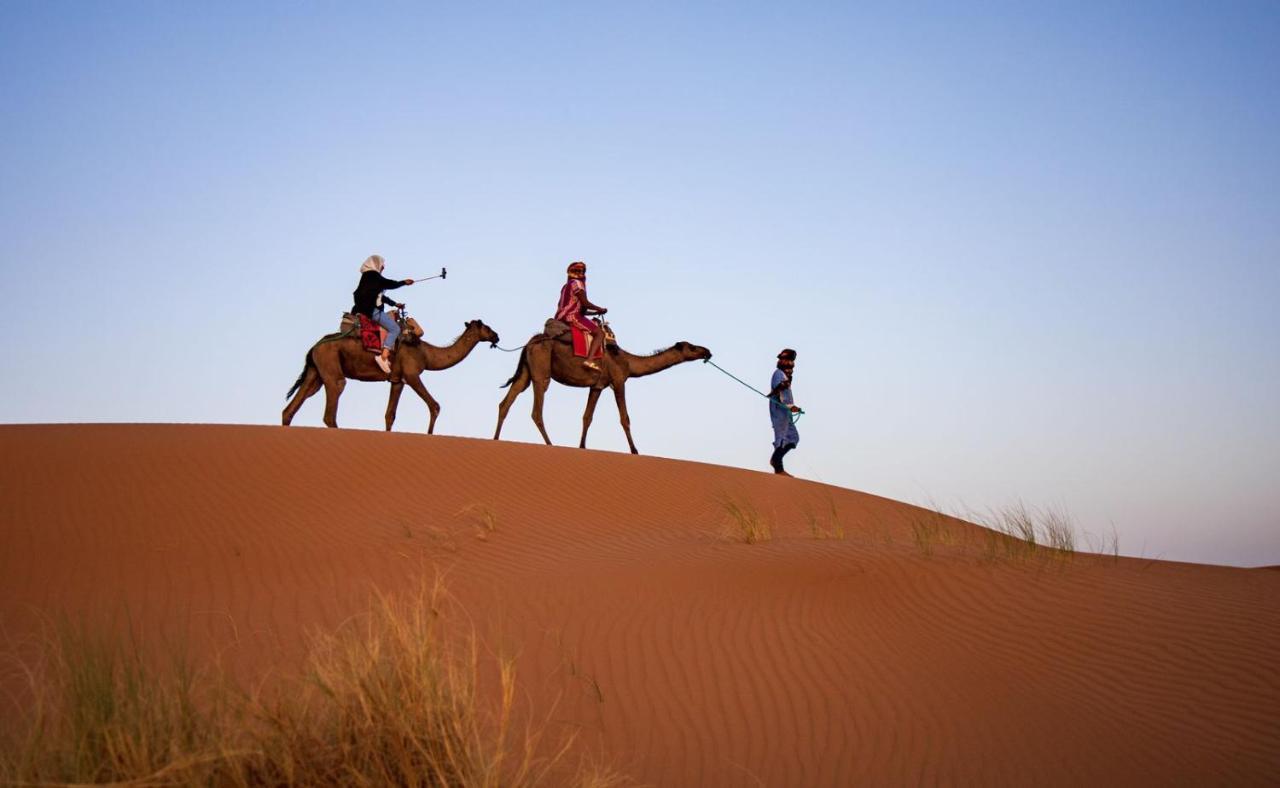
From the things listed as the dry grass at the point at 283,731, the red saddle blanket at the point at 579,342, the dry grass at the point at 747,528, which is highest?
the red saddle blanket at the point at 579,342

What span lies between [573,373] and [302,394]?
440cm

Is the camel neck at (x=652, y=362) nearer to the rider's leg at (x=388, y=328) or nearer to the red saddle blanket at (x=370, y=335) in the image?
the rider's leg at (x=388, y=328)

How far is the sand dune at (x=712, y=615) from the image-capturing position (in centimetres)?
573

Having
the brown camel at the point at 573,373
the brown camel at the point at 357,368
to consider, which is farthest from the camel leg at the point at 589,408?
the brown camel at the point at 357,368

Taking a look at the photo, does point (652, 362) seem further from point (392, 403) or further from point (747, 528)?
point (747, 528)

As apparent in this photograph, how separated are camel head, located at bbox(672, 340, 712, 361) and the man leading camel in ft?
6.27

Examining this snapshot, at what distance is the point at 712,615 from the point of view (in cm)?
772

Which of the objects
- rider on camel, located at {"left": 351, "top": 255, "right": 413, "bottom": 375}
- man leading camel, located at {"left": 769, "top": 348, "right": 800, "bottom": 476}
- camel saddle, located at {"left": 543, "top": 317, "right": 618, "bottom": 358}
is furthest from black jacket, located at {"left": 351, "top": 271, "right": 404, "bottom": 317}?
man leading camel, located at {"left": 769, "top": 348, "right": 800, "bottom": 476}

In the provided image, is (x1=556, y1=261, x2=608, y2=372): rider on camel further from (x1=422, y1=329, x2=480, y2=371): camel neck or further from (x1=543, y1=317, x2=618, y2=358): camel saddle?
(x1=422, y1=329, x2=480, y2=371): camel neck

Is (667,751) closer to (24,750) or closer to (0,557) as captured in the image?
(24,750)

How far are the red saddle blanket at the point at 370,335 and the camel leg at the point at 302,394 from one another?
1186 millimetres

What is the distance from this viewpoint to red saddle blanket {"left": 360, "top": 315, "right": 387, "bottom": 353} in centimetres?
1758

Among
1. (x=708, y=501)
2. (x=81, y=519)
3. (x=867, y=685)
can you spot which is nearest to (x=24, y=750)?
(x=867, y=685)

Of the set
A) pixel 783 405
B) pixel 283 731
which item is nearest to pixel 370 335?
pixel 783 405
